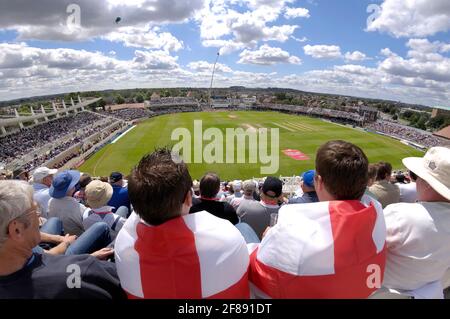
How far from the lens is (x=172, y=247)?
4.97ft

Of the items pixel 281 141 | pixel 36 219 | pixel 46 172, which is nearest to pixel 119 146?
pixel 281 141

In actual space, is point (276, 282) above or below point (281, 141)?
above

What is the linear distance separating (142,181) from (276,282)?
37.7 inches

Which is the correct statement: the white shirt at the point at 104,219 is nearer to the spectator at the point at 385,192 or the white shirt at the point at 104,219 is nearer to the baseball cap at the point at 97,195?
the baseball cap at the point at 97,195

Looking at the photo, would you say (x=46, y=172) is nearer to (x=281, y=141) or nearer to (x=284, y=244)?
(x=284, y=244)

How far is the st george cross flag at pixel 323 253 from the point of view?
1522 mm

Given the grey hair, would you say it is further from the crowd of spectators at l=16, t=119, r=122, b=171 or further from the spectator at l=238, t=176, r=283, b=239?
the crowd of spectators at l=16, t=119, r=122, b=171

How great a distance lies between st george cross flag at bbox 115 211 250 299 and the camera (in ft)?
4.98

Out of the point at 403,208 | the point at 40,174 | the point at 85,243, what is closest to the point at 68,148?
the point at 40,174

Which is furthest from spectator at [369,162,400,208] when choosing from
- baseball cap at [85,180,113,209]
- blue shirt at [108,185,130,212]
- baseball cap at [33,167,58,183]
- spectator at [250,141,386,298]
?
baseball cap at [33,167,58,183]

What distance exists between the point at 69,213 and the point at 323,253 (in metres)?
3.60
